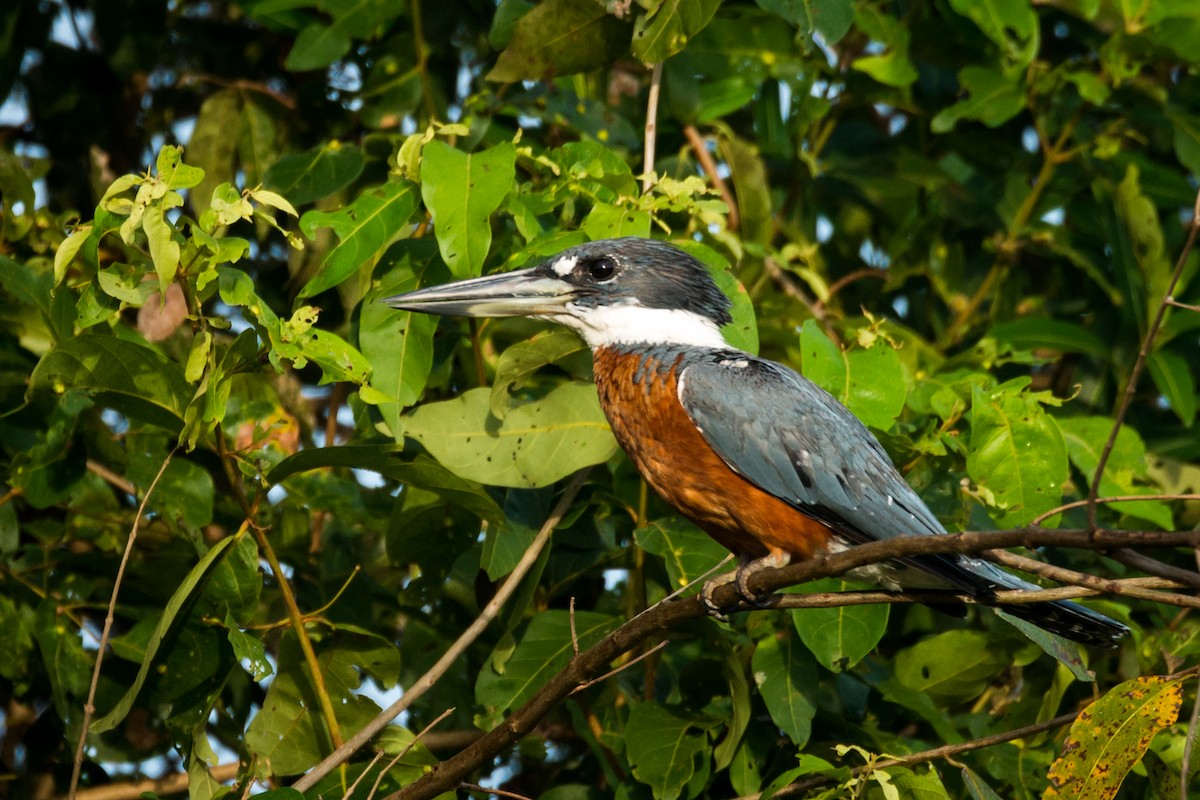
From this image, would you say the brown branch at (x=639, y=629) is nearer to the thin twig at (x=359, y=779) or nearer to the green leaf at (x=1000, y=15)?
the thin twig at (x=359, y=779)

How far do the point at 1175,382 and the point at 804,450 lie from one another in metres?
1.70

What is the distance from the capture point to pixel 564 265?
360cm

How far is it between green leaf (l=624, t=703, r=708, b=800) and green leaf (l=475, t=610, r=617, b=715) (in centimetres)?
25

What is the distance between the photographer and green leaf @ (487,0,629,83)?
3.49 metres

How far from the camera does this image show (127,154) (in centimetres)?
470

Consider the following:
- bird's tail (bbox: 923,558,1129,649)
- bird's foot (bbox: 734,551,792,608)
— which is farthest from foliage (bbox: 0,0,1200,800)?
bird's tail (bbox: 923,558,1129,649)

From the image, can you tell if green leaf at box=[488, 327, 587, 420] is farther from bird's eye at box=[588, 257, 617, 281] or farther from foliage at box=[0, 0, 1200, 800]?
bird's eye at box=[588, 257, 617, 281]

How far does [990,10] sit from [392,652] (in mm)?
2591

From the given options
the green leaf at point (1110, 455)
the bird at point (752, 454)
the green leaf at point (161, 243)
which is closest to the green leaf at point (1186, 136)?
the green leaf at point (1110, 455)

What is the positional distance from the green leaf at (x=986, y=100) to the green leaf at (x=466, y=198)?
185 cm

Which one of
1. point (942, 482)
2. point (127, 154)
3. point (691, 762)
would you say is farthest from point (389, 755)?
point (127, 154)

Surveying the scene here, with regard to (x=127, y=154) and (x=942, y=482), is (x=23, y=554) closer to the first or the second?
(x=127, y=154)

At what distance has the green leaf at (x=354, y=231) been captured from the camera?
3039mm

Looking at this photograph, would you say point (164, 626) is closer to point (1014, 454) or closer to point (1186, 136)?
point (1014, 454)
